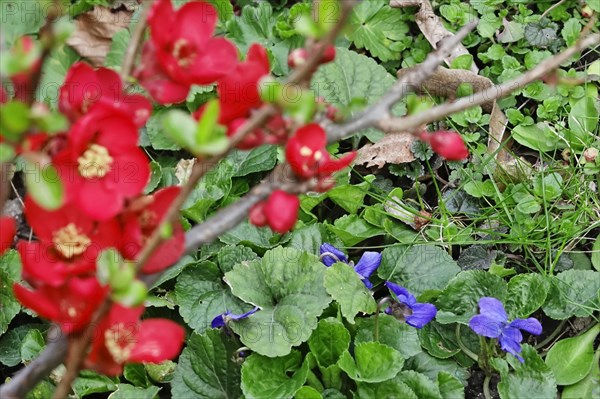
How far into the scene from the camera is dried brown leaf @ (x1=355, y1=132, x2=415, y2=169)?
2.62 meters

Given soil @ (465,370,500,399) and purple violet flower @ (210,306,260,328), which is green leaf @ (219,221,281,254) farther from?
soil @ (465,370,500,399)

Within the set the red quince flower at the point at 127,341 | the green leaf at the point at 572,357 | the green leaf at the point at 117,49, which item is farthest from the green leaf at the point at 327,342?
the green leaf at the point at 117,49

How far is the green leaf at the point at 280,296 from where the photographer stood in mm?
2002

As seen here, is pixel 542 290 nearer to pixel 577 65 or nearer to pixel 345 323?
pixel 345 323

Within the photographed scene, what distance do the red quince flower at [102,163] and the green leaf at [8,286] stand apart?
3.85ft

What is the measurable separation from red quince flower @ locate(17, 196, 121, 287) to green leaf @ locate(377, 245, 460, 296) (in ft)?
3.92

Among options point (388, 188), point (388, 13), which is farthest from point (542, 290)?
point (388, 13)

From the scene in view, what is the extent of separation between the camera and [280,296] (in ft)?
7.14

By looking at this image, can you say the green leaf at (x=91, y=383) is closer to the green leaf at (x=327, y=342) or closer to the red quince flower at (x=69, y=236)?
the green leaf at (x=327, y=342)

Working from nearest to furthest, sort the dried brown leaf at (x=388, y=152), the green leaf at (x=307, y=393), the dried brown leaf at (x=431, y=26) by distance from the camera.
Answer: the green leaf at (x=307, y=393) < the dried brown leaf at (x=388, y=152) < the dried brown leaf at (x=431, y=26)

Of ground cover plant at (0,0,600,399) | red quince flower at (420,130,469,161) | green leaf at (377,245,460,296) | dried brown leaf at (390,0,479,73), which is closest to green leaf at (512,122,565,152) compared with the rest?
ground cover plant at (0,0,600,399)

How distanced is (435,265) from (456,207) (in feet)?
1.12

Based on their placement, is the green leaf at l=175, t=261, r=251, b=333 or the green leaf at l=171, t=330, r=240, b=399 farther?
the green leaf at l=175, t=261, r=251, b=333

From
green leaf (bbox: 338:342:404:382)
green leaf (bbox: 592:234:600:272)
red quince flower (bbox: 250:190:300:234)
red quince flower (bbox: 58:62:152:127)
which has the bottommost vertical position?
green leaf (bbox: 592:234:600:272)
